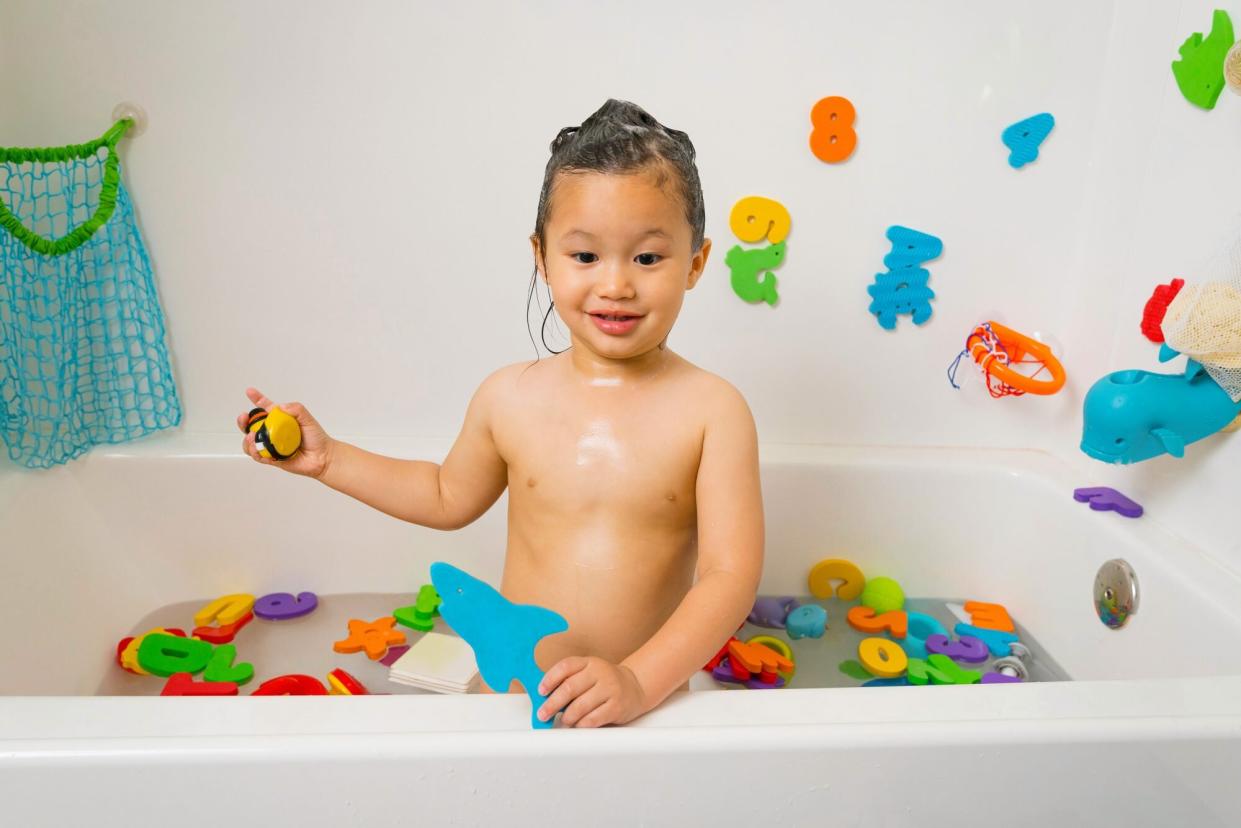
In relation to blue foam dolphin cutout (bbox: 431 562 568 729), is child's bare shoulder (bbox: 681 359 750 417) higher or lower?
higher

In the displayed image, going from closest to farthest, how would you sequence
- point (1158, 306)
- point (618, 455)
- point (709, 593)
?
point (709, 593) → point (618, 455) → point (1158, 306)

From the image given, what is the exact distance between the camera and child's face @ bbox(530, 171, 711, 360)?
832mm

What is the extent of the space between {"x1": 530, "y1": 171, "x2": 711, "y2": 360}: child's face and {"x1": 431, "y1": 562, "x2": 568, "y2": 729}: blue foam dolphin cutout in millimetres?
297

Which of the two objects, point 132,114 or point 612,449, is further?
point 132,114

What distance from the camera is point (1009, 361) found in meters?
1.41

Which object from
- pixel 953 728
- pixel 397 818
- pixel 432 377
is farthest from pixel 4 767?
pixel 432 377

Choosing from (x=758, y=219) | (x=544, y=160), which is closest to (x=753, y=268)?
(x=758, y=219)

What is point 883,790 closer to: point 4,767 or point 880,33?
point 4,767

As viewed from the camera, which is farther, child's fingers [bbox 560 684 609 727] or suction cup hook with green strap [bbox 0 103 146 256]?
suction cup hook with green strap [bbox 0 103 146 256]

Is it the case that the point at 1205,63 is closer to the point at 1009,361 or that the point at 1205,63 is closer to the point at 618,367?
the point at 1009,361

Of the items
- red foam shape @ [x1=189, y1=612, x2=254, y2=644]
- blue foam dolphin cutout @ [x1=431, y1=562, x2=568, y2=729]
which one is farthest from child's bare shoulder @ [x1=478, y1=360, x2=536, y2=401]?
red foam shape @ [x1=189, y1=612, x2=254, y2=644]

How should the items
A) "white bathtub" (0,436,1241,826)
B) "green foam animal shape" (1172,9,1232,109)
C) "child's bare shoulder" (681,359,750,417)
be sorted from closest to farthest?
"white bathtub" (0,436,1241,826), "child's bare shoulder" (681,359,750,417), "green foam animal shape" (1172,9,1232,109)

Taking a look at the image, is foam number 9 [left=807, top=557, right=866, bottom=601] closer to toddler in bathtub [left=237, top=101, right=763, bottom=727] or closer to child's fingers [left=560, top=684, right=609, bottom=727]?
toddler in bathtub [left=237, top=101, right=763, bottom=727]

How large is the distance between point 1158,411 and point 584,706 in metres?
0.73
